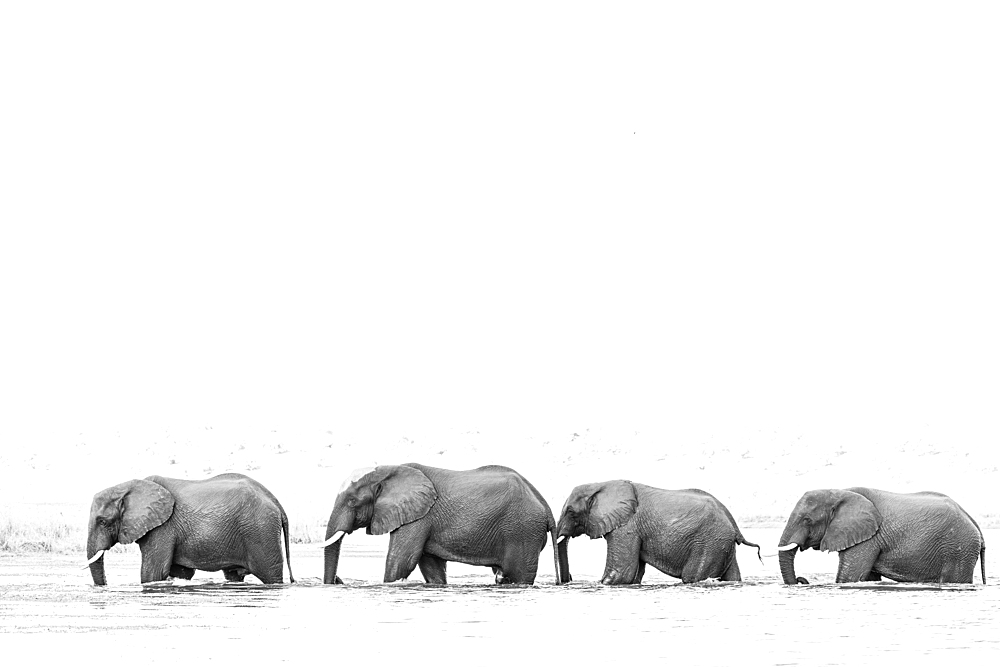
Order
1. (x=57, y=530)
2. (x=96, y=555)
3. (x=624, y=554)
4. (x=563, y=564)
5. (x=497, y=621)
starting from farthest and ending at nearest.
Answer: (x=57, y=530), (x=563, y=564), (x=624, y=554), (x=96, y=555), (x=497, y=621)

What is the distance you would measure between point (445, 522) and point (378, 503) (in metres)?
0.91

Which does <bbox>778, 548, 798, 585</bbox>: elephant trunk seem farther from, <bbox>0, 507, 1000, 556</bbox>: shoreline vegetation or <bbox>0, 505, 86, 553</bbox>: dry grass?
<bbox>0, 505, 86, 553</bbox>: dry grass

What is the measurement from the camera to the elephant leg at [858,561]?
82.5 feet

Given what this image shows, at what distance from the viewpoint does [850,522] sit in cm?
2519

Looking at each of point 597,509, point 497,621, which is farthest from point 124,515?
point 497,621

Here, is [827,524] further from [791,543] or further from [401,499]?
[401,499]

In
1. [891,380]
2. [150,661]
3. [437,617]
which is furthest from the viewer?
[891,380]

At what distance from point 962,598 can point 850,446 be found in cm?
3767

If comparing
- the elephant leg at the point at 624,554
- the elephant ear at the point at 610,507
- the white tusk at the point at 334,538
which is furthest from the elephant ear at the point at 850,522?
the white tusk at the point at 334,538

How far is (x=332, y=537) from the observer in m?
25.4

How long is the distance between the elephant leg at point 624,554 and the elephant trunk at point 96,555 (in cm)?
627

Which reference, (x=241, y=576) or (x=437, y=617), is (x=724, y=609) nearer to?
(x=437, y=617)

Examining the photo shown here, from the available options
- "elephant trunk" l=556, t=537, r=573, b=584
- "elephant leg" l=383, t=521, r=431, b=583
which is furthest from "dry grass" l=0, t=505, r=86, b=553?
"elephant trunk" l=556, t=537, r=573, b=584

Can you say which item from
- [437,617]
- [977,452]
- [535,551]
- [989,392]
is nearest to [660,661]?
[437,617]
